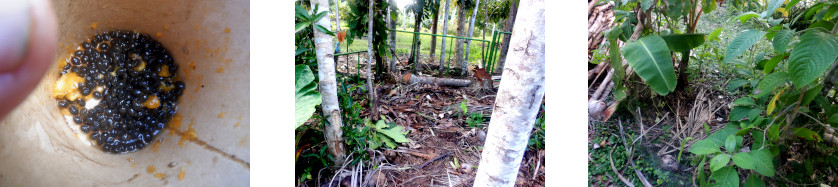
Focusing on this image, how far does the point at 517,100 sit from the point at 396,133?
0.49 metres

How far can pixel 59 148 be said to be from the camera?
418 millimetres

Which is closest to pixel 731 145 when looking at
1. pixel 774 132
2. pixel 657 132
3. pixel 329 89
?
pixel 774 132

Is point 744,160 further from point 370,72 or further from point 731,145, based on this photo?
point 370,72

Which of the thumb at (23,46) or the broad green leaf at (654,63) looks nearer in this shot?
the thumb at (23,46)

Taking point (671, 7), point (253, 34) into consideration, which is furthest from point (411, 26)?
point (253, 34)

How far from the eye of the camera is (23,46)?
0.30 m

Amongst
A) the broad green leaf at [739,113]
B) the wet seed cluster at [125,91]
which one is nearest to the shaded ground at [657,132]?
the broad green leaf at [739,113]

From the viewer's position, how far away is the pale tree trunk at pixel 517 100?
623 millimetres

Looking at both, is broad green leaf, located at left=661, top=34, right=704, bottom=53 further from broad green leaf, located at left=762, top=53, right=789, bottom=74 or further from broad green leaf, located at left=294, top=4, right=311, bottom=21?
broad green leaf, located at left=294, top=4, right=311, bottom=21

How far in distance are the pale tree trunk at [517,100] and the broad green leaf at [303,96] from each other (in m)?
0.42

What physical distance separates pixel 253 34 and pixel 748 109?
114 cm

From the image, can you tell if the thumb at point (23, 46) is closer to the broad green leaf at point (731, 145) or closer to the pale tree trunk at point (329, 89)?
the pale tree trunk at point (329, 89)

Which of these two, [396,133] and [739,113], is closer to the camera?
[739,113]

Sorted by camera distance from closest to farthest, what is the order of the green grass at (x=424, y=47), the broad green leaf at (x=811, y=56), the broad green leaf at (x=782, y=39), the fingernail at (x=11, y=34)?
the fingernail at (x=11, y=34)
the broad green leaf at (x=811, y=56)
the broad green leaf at (x=782, y=39)
the green grass at (x=424, y=47)
